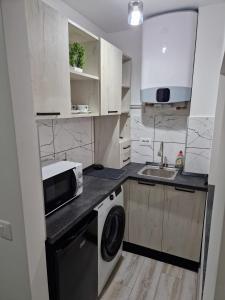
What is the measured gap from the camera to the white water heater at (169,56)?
192cm

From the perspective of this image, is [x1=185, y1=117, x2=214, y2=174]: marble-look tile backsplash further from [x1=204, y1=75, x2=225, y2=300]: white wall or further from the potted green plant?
[x1=204, y1=75, x2=225, y2=300]: white wall

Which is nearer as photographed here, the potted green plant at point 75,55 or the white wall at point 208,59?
the potted green plant at point 75,55

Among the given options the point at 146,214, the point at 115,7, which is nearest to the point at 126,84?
the point at 115,7

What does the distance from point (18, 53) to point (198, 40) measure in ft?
5.76

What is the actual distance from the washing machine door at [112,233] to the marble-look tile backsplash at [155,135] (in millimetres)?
860

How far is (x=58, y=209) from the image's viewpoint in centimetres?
144

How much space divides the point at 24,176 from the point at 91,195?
76 cm

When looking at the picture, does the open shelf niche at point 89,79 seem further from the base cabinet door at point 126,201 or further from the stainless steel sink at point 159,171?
the stainless steel sink at point 159,171

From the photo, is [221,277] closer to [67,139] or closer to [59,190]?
[59,190]

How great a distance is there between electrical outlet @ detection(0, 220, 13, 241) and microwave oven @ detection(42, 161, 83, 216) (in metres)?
0.28

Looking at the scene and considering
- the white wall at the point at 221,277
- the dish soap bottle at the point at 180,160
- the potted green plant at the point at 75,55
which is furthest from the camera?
the dish soap bottle at the point at 180,160

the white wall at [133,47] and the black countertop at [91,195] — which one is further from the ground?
the white wall at [133,47]

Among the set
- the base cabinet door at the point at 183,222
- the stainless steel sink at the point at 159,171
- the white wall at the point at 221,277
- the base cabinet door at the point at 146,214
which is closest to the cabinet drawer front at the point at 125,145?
the stainless steel sink at the point at 159,171

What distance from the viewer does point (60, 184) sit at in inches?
56.3
